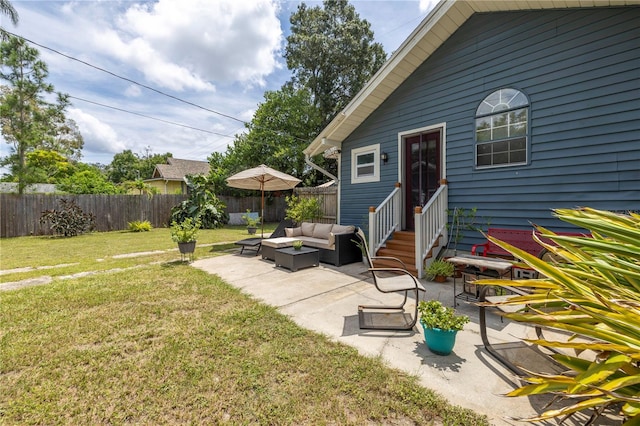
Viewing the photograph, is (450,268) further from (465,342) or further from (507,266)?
(465,342)

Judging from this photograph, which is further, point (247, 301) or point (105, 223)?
point (105, 223)

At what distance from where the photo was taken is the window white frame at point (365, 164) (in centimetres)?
760

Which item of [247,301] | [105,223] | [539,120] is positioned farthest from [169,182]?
[539,120]

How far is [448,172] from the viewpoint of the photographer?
6.08m

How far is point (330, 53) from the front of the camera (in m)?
19.7

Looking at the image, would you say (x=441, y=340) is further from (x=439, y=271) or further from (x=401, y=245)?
(x=401, y=245)

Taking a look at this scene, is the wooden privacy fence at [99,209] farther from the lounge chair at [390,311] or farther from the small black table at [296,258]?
the lounge chair at [390,311]

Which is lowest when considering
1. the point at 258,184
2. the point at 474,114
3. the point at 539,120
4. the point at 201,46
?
the point at 258,184

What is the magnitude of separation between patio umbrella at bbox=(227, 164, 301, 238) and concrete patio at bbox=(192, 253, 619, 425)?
3414mm

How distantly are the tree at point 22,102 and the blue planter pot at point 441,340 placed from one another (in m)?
17.2

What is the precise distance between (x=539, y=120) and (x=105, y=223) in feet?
54.7

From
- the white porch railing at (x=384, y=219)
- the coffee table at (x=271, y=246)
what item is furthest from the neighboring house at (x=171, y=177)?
the white porch railing at (x=384, y=219)

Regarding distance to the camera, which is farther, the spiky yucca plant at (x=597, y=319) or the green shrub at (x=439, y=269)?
the green shrub at (x=439, y=269)

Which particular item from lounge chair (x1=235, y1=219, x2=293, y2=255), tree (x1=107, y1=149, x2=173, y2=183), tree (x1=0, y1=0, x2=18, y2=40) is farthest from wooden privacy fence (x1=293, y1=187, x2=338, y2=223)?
tree (x1=107, y1=149, x2=173, y2=183)
